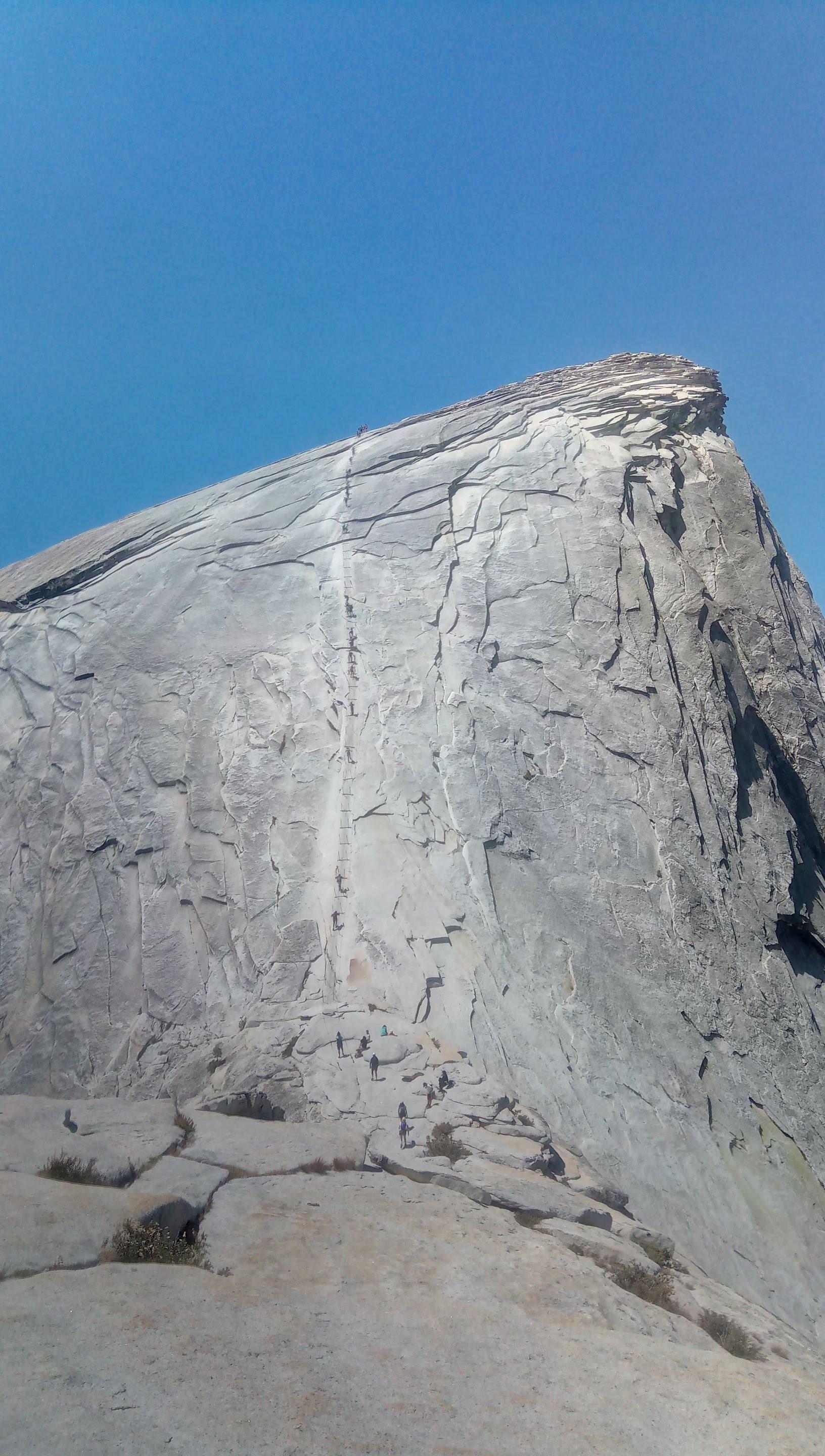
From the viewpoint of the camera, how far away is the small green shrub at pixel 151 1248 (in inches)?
256

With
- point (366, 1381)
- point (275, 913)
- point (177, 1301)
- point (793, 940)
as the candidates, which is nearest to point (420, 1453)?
point (366, 1381)

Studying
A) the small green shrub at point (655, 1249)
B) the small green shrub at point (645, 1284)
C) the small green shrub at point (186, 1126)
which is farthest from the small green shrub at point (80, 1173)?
the small green shrub at point (655, 1249)

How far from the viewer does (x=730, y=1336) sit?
7930 mm

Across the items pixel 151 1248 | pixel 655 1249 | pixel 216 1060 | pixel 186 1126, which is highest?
pixel 216 1060

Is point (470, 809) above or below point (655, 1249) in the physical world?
above

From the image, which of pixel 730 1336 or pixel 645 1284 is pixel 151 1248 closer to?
pixel 645 1284

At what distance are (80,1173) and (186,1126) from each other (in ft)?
5.90

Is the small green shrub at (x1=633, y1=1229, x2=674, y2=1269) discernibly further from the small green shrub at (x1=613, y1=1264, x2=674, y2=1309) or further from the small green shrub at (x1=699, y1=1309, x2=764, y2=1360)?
the small green shrub at (x1=699, y1=1309, x2=764, y2=1360)

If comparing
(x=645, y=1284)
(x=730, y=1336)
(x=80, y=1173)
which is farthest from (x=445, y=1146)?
(x=80, y=1173)

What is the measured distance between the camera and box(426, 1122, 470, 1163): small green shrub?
31.3 ft

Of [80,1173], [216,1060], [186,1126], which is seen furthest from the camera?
[216,1060]

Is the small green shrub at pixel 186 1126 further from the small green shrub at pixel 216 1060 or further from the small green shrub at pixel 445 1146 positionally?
the small green shrub at pixel 445 1146

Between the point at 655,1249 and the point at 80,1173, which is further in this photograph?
the point at 655,1249

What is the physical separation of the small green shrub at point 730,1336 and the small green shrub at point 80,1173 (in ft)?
19.5
